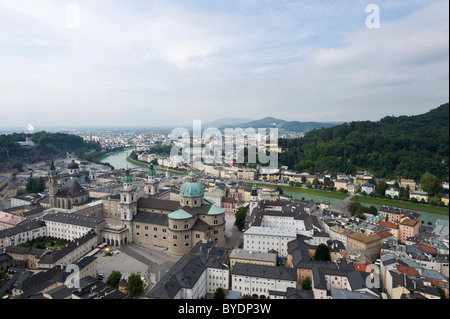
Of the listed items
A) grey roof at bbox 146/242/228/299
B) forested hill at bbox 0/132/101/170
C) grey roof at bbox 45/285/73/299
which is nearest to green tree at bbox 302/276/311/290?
grey roof at bbox 146/242/228/299

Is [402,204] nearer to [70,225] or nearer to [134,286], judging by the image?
[134,286]

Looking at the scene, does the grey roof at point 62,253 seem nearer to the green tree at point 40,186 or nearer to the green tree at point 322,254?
the green tree at point 322,254

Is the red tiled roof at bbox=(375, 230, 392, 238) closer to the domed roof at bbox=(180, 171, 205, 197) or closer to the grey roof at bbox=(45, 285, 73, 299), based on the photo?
the domed roof at bbox=(180, 171, 205, 197)

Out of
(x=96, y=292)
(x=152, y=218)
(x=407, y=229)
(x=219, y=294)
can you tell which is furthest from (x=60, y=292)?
(x=407, y=229)

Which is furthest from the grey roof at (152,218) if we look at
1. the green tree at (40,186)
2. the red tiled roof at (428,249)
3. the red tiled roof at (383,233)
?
the green tree at (40,186)
